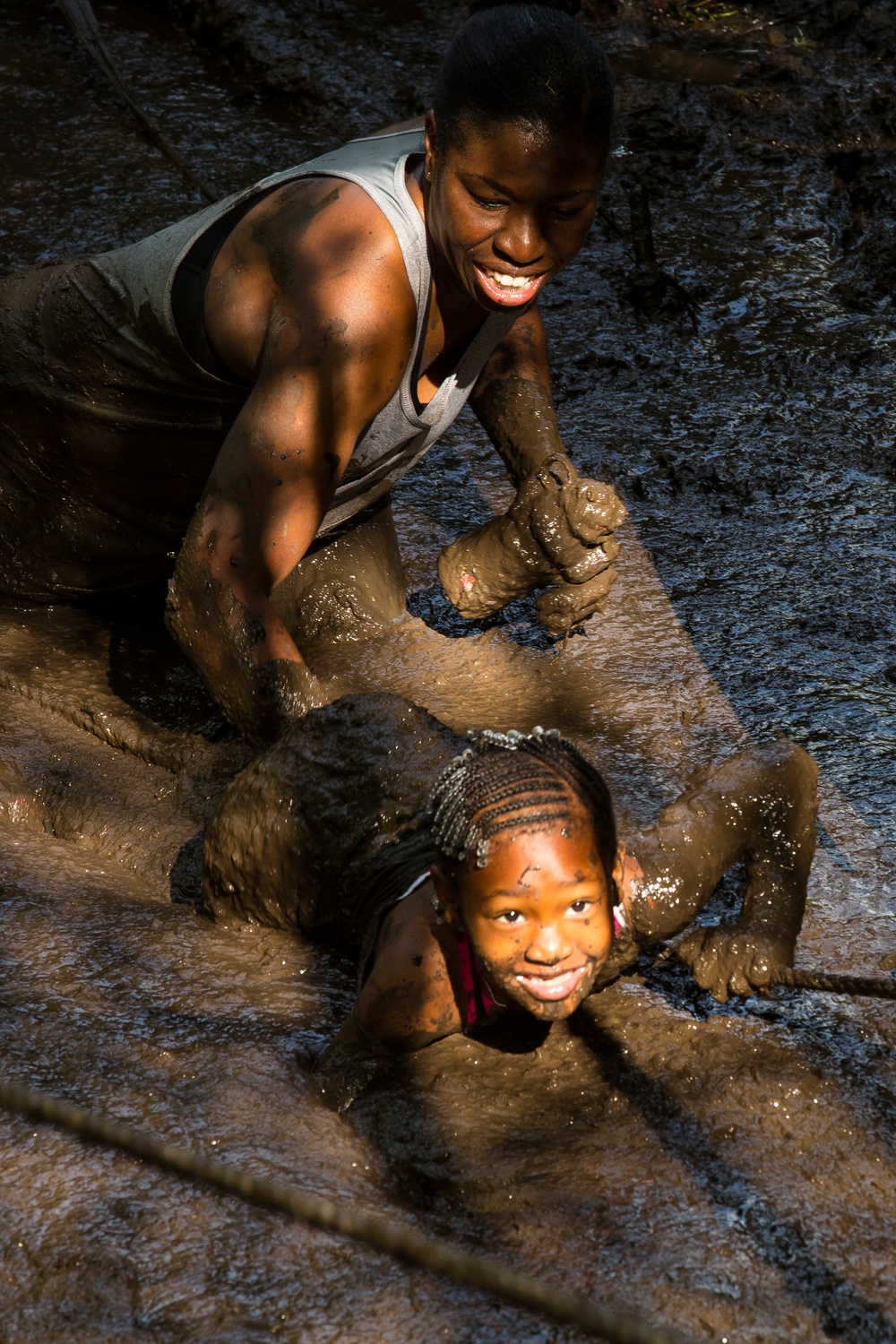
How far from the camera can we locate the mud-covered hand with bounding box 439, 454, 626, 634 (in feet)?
10.3

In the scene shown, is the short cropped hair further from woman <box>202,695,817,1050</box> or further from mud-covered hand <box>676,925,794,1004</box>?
mud-covered hand <box>676,925,794,1004</box>

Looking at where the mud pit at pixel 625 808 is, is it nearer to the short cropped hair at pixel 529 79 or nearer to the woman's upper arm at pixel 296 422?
the woman's upper arm at pixel 296 422

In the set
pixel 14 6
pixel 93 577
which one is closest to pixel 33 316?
pixel 93 577

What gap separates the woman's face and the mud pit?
1.09m

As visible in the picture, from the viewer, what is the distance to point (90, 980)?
7.93ft

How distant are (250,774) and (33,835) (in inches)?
22.1

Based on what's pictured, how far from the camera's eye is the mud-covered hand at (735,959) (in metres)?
2.28

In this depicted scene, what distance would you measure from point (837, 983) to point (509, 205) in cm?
144

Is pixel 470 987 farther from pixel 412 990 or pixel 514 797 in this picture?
pixel 514 797

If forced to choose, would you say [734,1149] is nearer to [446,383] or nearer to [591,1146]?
[591,1146]

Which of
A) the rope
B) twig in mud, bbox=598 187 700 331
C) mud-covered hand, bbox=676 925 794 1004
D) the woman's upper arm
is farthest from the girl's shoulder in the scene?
twig in mud, bbox=598 187 700 331

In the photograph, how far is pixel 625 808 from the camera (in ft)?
9.44

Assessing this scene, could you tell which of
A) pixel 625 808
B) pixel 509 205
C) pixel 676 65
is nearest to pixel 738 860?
pixel 625 808

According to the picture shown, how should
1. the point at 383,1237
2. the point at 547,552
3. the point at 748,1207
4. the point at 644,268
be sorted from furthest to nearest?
the point at 644,268 < the point at 547,552 < the point at 748,1207 < the point at 383,1237
